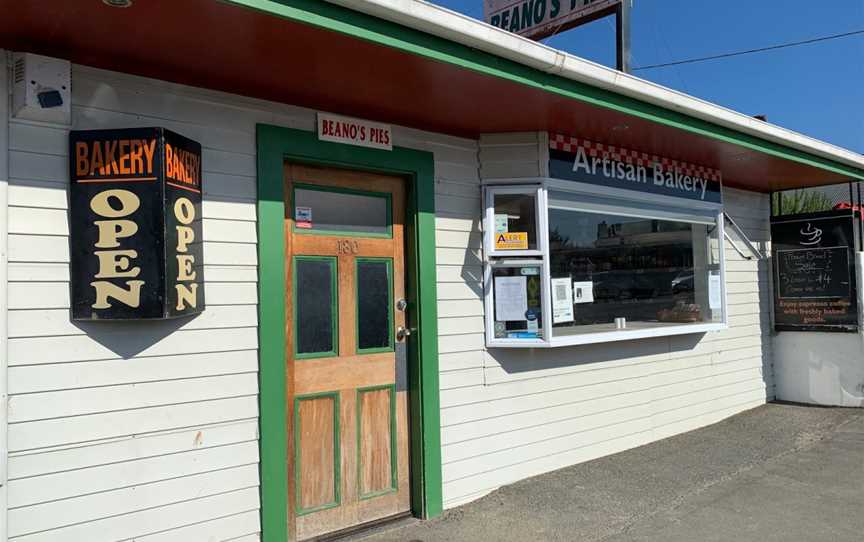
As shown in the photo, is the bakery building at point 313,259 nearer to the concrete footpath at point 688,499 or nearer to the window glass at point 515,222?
the window glass at point 515,222

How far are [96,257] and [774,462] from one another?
17.0 feet

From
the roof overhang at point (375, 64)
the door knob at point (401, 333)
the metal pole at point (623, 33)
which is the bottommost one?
the door knob at point (401, 333)

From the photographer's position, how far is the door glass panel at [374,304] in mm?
4133

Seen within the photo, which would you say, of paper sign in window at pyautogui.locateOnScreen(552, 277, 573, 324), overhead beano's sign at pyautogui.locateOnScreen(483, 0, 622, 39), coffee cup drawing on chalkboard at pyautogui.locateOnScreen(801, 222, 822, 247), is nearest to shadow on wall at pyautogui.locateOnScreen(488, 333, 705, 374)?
A: paper sign in window at pyautogui.locateOnScreen(552, 277, 573, 324)

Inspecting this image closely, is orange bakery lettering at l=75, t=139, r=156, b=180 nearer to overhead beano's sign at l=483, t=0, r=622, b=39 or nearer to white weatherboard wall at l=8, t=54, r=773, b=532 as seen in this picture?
white weatherboard wall at l=8, t=54, r=773, b=532

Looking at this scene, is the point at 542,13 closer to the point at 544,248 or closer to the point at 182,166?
the point at 544,248

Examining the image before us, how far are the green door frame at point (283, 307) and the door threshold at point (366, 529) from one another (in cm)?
10

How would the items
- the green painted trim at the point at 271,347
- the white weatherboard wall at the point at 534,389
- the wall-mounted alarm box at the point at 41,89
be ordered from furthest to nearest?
the white weatherboard wall at the point at 534,389
the green painted trim at the point at 271,347
the wall-mounted alarm box at the point at 41,89

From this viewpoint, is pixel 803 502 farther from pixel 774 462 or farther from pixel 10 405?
pixel 10 405

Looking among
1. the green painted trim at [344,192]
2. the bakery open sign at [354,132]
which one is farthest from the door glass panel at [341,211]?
the bakery open sign at [354,132]

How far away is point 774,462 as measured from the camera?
546 cm

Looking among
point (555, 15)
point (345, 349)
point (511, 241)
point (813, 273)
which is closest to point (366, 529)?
point (345, 349)

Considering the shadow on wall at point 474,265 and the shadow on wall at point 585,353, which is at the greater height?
the shadow on wall at point 474,265

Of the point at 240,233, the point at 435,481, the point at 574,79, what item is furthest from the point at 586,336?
the point at 240,233
